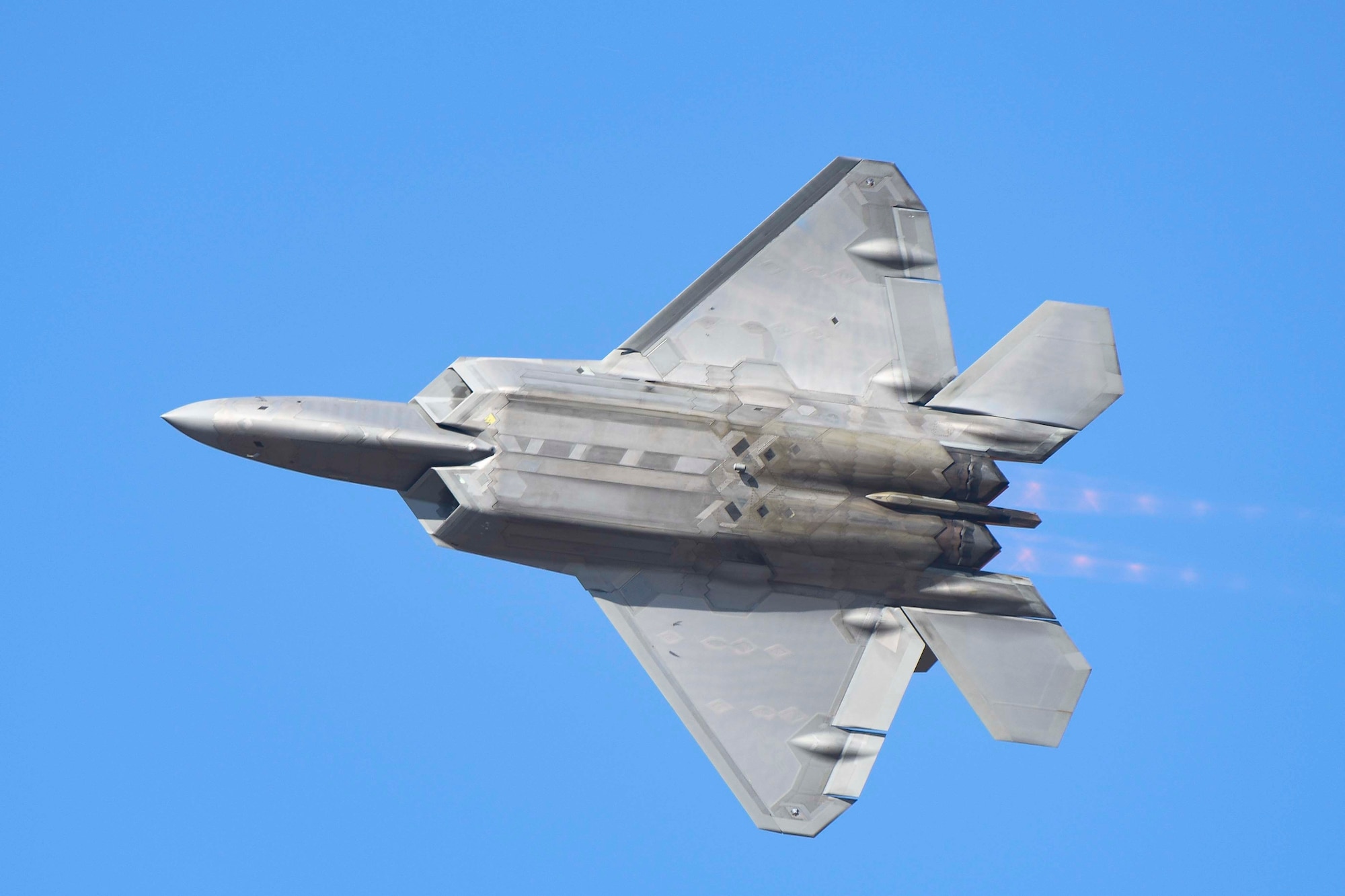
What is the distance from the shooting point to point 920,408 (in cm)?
2764

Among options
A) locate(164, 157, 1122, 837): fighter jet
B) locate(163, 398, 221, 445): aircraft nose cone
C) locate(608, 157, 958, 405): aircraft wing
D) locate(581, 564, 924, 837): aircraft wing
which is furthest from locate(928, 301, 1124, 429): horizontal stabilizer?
locate(163, 398, 221, 445): aircraft nose cone

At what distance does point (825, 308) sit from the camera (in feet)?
94.1

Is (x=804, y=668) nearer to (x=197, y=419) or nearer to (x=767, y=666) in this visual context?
(x=767, y=666)

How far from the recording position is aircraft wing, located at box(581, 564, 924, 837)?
2638 cm

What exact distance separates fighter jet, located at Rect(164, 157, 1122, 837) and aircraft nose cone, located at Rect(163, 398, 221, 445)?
50mm

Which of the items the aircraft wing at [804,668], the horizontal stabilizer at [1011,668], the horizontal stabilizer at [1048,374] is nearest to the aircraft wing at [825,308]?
the horizontal stabilizer at [1048,374]

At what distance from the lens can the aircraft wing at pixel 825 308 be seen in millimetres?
27922

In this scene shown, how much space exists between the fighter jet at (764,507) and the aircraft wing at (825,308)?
0.12m

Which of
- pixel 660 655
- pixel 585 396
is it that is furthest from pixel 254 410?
pixel 660 655

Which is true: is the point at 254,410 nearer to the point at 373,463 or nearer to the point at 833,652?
the point at 373,463

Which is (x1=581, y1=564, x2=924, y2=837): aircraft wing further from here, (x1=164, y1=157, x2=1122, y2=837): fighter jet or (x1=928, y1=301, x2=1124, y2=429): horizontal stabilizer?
(x1=928, y1=301, x2=1124, y2=429): horizontal stabilizer

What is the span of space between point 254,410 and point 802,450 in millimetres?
9792

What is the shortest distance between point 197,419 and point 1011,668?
50.0 ft

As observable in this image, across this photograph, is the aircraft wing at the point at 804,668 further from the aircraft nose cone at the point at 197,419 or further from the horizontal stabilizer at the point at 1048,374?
the aircraft nose cone at the point at 197,419
